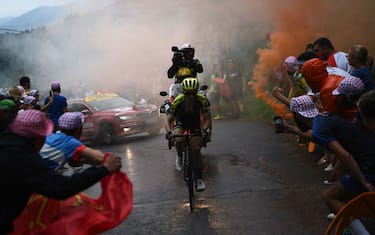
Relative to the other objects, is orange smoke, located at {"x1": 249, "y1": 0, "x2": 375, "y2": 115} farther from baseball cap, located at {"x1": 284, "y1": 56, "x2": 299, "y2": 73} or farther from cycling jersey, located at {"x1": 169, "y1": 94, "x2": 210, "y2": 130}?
cycling jersey, located at {"x1": 169, "y1": 94, "x2": 210, "y2": 130}

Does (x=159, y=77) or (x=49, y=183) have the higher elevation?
(x=49, y=183)

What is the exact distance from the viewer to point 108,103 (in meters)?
16.1

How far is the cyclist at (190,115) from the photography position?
7883mm

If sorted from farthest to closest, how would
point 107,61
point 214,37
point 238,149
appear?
point 107,61
point 214,37
point 238,149

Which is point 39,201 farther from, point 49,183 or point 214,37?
point 214,37

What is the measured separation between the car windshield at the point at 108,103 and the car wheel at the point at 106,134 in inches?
27.9

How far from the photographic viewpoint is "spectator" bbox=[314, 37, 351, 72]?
333 inches

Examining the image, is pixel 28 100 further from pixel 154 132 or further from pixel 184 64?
pixel 154 132

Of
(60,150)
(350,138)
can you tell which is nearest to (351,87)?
(350,138)

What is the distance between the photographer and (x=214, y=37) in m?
19.7

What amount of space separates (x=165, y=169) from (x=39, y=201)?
6866 mm

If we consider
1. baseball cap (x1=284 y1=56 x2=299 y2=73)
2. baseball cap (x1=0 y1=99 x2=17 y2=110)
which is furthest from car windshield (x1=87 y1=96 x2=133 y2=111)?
baseball cap (x1=0 y1=99 x2=17 y2=110)

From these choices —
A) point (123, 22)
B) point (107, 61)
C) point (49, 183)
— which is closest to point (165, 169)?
point (49, 183)

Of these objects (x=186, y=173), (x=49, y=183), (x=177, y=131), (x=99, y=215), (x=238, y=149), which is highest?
(x=49, y=183)
